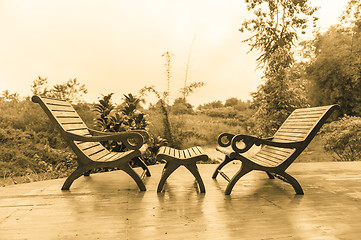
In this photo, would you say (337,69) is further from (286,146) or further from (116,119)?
(286,146)

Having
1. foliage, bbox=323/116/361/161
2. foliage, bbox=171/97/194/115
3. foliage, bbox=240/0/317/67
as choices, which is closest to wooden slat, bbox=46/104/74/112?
foliage, bbox=171/97/194/115

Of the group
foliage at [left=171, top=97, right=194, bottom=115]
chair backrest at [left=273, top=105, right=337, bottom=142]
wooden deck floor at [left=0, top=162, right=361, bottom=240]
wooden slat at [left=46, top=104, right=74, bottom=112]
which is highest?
foliage at [left=171, top=97, right=194, bottom=115]

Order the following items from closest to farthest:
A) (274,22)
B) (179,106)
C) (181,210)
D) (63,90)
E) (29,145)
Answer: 1. (181,210)
2. (29,145)
3. (179,106)
4. (63,90)
5. (274,22)

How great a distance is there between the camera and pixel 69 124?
3.16 m

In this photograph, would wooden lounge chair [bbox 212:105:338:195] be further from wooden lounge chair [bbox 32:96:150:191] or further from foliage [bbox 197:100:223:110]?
foliage [bbox 197:100:223:110]

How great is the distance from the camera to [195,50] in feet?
25.0

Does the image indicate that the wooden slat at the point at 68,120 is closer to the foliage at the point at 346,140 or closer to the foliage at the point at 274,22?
the foliage at the point at 346,140

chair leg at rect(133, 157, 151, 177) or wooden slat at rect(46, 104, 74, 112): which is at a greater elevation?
wooden slat at rect(46, 104, 74, 112)

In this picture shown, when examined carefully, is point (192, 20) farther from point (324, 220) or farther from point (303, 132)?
point (324, 220)

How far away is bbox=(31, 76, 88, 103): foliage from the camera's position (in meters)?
7.58

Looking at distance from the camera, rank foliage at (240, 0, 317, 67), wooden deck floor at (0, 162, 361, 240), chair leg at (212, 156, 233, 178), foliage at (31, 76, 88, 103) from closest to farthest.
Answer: wooden deck floor at (0, 162, 361, 240), chair leg at (212, 156, 233, 178), foliage at (31, 76, 88, 103), foliage at (240, 0, 317, 67)

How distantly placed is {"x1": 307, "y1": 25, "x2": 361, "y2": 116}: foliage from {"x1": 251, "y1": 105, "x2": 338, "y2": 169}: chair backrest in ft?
27.7

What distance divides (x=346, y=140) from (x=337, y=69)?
15.5 ft

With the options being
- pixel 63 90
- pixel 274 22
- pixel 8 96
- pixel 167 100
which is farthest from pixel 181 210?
pixel 274 22
